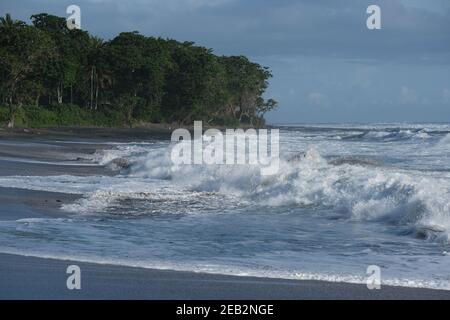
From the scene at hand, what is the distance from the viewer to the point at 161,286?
6.98 meters

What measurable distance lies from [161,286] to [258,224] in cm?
497

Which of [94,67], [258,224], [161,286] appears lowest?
[258,224]

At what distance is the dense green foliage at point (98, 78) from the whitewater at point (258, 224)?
1427 inches

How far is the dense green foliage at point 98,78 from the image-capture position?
53.9m

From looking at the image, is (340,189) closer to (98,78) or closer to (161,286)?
(161,286)

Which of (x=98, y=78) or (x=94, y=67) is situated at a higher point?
(x=94, y=67)

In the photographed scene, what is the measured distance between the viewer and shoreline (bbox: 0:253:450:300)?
6.59m

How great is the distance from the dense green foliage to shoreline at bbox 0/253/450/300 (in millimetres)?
47093

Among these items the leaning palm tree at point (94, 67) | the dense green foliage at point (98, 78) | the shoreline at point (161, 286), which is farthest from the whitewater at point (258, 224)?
the leaning palm tree at point (94, 67)
